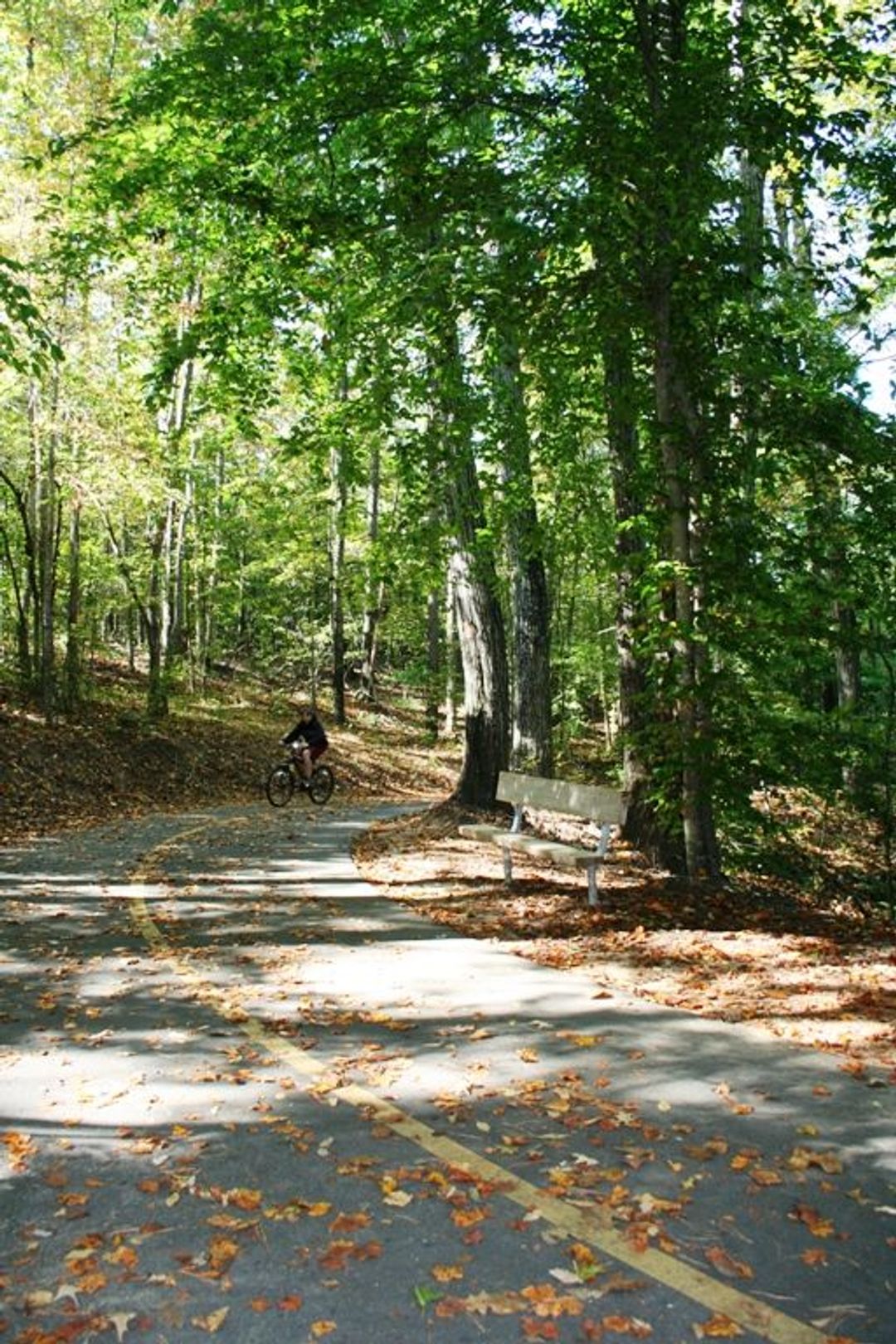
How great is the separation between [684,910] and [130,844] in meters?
7.85

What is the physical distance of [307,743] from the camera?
20375mm

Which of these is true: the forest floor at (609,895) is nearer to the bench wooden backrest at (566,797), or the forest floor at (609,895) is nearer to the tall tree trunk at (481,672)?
the tall tree trunk at (481,672)

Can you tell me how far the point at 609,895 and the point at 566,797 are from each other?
1018 mm

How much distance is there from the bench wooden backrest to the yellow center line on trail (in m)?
4.02

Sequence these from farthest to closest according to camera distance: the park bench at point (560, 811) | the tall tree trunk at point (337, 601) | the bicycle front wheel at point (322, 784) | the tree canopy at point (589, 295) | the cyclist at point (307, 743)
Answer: the tall tree trunk at point (337, 601) → the bicycle front wheel at point (322, 784) → the cyclist at point (307, 743) → the park bench at point (560, 811) → the tree canopy at point (589, 295)

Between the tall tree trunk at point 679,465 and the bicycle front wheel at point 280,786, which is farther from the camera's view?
the bicycle front wheel at point 280,786

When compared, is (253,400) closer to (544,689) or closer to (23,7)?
(544,689)

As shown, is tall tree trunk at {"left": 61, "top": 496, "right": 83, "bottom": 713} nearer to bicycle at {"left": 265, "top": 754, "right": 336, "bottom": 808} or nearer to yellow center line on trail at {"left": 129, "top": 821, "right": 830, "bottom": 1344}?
bicycle at {"left": 265, "top": 754, "right": 336, "bottom": 808}

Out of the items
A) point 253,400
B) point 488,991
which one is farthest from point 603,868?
point 253,400

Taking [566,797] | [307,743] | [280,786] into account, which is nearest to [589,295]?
[566,797]

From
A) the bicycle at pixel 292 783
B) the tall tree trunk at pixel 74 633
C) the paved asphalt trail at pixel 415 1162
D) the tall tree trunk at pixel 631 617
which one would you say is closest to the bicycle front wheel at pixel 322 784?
the bicycle at pixel 292 783

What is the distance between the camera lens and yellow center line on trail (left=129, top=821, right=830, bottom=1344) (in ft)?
10.6

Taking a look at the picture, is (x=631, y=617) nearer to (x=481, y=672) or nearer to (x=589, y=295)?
(x=589, y=295)

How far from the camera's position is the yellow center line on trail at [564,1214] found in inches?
127
